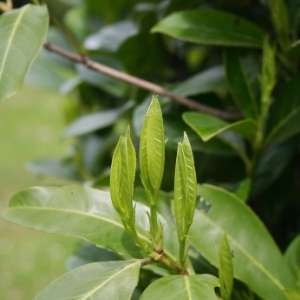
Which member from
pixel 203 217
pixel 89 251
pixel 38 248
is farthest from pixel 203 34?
pixel 38 248

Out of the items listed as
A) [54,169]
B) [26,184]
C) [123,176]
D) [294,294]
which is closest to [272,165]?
[294,294]

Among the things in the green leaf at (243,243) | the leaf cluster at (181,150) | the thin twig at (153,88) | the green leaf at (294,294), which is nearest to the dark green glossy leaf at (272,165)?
the leaf cluster at (181,150)

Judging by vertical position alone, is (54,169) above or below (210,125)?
below

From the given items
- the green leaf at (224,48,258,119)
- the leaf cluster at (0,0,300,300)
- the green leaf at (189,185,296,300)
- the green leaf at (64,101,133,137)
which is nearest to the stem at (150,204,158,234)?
the leaf cluster at (0,0,300,300)

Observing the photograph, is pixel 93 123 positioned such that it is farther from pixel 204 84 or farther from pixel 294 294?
pixel 294 294

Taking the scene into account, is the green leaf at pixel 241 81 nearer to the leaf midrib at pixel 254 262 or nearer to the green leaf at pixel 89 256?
the leaf midrib at pixel 254 262

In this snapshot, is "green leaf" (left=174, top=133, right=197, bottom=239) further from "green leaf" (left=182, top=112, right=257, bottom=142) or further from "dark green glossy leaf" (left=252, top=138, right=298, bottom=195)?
"dark green glossy leaf" (left=252, top=138, right=298, bottom=195)
